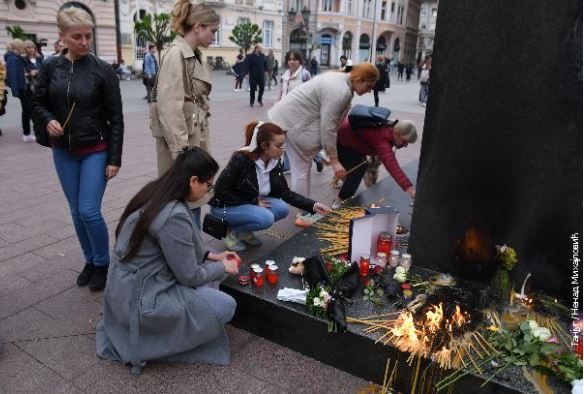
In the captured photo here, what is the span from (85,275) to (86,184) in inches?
27.3

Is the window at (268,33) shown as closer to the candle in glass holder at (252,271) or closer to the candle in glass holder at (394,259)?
the candle in glass holder at (394,259)

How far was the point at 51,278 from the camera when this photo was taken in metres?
3.44

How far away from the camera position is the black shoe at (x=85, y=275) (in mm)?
3344

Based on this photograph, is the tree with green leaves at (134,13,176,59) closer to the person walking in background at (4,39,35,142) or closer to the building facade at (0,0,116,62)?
the building facade at (0,0,116,62)

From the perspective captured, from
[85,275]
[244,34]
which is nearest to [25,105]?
[85,275]

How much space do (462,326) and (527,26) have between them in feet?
5.31

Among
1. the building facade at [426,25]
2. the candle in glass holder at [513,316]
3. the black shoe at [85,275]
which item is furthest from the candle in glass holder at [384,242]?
the building facade at [426,25]

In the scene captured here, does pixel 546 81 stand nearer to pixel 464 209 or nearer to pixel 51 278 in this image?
pixel 464 209

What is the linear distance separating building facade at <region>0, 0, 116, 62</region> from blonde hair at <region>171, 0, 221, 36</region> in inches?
786

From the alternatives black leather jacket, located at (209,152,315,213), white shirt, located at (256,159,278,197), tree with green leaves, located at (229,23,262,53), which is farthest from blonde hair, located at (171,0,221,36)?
tree with green leaves, located at (229,23,262,53)

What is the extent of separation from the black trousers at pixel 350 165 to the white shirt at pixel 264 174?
1.26 meters

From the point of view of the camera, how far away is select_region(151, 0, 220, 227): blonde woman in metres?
3.14

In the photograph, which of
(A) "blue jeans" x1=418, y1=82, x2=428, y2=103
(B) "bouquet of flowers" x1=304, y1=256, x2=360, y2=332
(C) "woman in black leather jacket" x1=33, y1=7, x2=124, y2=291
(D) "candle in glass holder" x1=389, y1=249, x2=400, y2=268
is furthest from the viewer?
(A) "blue jeans" x1=418, y1=82, x2=428, y2=103

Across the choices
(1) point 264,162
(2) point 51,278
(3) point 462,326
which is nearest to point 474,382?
(3) point 462,326
